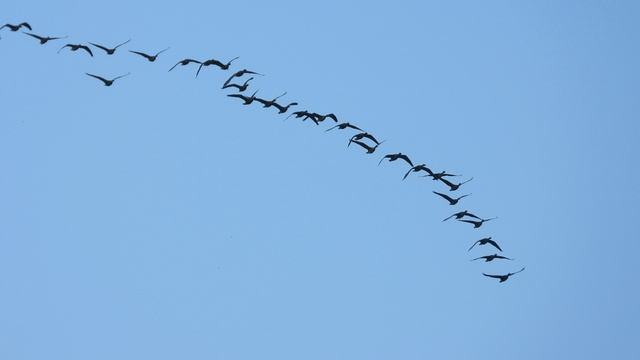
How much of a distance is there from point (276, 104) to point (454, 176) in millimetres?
9330

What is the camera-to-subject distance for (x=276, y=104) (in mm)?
70750

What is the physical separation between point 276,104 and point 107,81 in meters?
7.95

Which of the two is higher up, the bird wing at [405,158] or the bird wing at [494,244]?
the bird wing at [405,158]

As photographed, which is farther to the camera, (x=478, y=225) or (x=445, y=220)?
(x=478, y=225)

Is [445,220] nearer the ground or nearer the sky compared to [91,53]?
nearer the ground

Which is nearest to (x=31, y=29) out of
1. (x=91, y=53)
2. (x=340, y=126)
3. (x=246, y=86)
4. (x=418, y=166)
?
(x=91, y=53)

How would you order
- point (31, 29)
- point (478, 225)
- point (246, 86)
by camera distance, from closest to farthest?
point (31, 29) → point (246, 86) → point (478, 225)

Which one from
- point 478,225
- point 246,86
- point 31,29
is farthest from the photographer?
point 478,225

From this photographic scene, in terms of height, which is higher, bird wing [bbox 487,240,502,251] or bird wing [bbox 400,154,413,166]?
bird wing [bbox 400,154,413,166]

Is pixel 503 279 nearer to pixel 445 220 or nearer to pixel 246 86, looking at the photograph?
pixel 445 220

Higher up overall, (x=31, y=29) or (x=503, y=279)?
(x=31, y=29)

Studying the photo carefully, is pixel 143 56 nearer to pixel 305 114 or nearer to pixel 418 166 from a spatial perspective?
pixel 305 114

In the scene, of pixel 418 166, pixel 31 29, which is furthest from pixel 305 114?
pixel 31 29

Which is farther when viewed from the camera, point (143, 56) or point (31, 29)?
point (143, 56)
